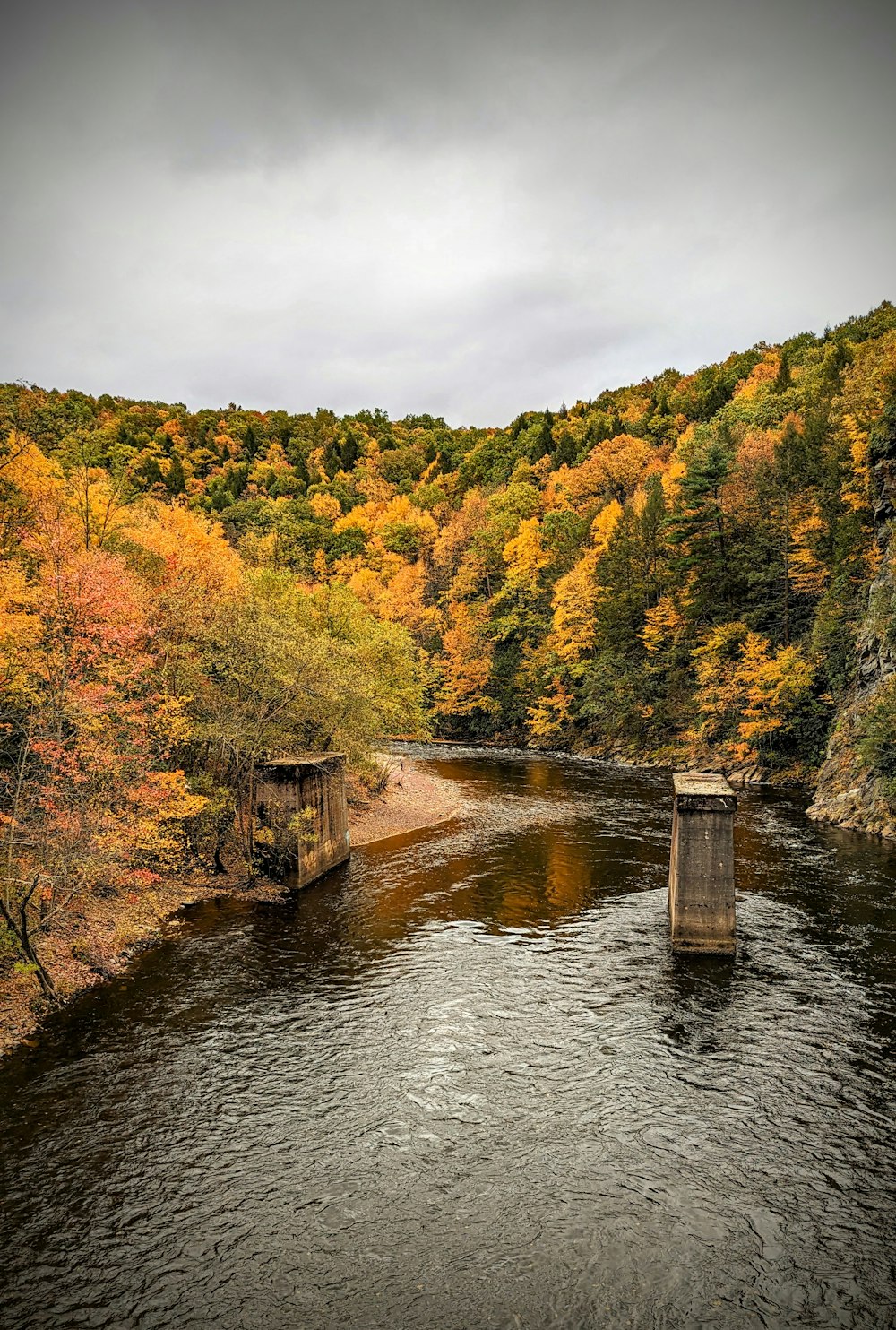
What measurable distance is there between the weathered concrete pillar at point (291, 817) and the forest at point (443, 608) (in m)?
0.93

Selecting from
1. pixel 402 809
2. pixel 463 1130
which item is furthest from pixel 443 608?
pixel 463 1130

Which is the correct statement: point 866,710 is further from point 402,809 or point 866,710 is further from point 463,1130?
point 463,1130

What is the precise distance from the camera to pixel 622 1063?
14.2 m

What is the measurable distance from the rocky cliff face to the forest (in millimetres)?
528

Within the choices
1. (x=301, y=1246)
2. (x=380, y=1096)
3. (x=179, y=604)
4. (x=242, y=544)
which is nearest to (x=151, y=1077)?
(x=380, y=1096)

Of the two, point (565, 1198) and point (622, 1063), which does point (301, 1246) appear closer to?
point (565, 1198)

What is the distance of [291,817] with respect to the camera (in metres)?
24.6

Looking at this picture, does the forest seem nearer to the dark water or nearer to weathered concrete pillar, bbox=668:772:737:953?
the dark water

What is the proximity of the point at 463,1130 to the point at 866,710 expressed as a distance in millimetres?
30382

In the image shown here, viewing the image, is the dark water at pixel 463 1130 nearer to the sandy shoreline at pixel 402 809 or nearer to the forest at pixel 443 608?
the forest at pixel 443 608

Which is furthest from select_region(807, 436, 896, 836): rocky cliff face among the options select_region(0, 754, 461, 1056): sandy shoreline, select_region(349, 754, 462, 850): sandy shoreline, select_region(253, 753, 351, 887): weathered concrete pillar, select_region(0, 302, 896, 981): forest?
select_region(253, 753, 351, 887): weathered concrete pillar

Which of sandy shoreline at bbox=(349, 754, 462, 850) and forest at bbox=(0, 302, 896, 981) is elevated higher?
forest at bbox=(0, 302, 896, 981)

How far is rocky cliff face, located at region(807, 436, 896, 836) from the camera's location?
32.3m

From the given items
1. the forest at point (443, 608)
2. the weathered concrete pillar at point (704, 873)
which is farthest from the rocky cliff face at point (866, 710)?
the weathered concrete pillar at point (704, 873)
